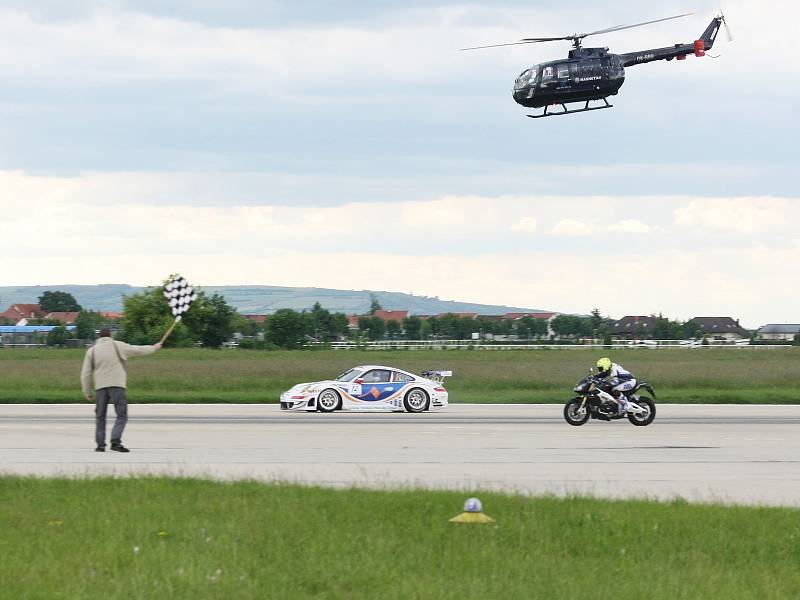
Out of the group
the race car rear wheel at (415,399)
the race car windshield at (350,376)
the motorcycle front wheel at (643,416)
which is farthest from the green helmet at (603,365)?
the race car windshield at (350,376)

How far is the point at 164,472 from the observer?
14695mm

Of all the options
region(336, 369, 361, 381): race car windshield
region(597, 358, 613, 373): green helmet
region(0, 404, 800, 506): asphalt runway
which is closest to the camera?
region(0, 404, 800, 506): asphalt runway

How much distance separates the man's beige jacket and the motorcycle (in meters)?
10.2

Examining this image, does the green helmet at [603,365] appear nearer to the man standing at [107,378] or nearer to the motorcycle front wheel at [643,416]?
the motorcycle front wheel at [643,416]

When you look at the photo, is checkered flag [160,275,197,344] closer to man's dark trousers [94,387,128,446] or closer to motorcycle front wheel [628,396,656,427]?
man's dark trousers [94,387,128,446]

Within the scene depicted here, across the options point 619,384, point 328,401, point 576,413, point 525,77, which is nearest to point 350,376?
point 328,401

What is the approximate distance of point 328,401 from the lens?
2961 centimetres

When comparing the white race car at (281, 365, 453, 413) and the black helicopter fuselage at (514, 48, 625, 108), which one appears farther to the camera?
the black helicopter fuselage at (514, 48, 625, 108)

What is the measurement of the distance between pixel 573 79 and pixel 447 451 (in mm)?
30854

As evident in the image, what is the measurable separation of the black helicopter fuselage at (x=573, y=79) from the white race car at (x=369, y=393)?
19892 millimetres

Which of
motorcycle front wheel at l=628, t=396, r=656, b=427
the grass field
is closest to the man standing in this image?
motorcycle front wheel at l=628, t=396, r=656, b=427

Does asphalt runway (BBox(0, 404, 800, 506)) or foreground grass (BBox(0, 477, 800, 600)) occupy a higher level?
foreground grass (BBox(0, 477, 800, 600))

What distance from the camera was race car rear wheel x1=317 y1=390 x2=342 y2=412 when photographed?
29516 mm

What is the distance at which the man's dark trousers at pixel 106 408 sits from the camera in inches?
703
